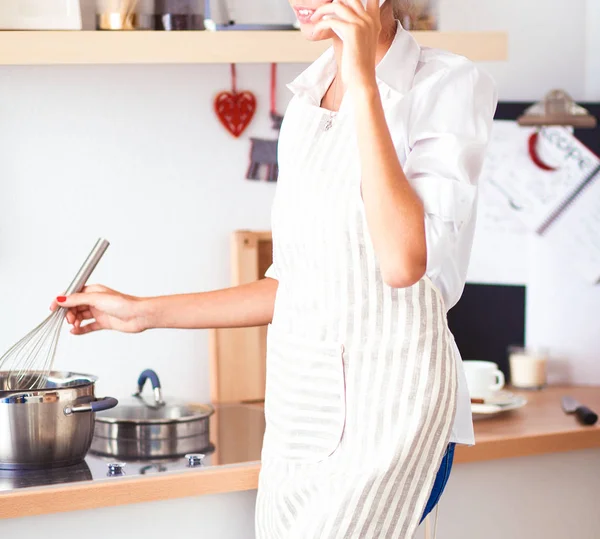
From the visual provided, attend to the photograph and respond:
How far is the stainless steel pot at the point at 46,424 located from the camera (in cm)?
146

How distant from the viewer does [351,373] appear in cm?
117

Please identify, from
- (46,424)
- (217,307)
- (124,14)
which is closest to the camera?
(217,307)

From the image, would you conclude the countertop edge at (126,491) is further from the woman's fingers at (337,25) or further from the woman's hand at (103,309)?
the woman's fingers at (337,25)

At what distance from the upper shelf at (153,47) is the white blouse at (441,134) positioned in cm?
53

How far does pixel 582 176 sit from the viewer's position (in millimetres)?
2303

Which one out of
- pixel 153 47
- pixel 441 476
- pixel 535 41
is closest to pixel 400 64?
pixel 441 476

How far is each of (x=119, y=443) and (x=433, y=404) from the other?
76 cm

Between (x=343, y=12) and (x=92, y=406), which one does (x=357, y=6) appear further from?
(x=92, y=406)

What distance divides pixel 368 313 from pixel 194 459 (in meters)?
0.55

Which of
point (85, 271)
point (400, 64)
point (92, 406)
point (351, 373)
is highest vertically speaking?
point (400, 64)

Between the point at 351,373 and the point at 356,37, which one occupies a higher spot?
the point at 356,37

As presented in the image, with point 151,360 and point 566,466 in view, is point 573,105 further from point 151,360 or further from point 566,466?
point 151,360

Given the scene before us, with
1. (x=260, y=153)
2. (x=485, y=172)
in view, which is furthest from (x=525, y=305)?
(x=260, y=153)

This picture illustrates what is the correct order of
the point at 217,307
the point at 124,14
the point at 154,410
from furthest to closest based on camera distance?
the point at 154,410 → the point at 124,14 → the point at 217,307
